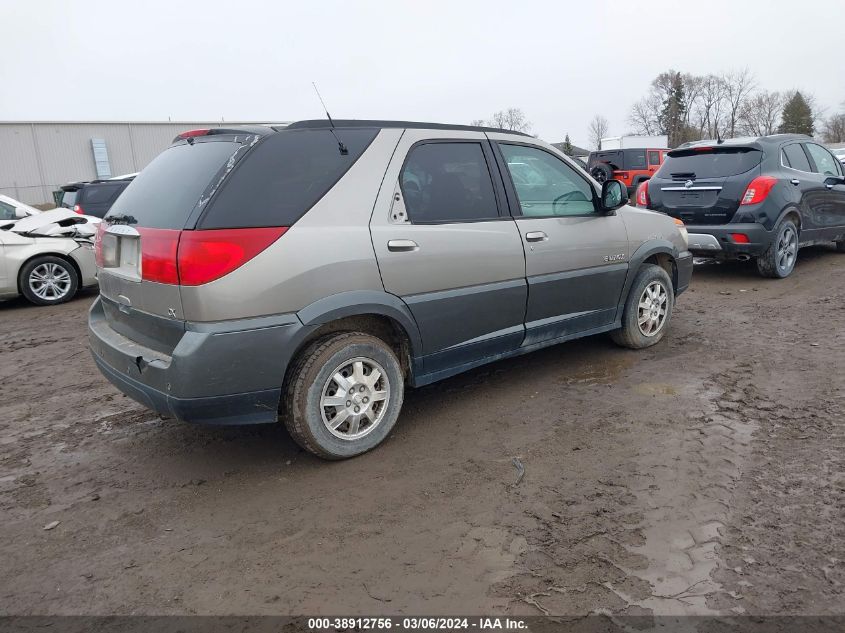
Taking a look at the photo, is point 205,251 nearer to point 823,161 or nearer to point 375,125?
point 375,125

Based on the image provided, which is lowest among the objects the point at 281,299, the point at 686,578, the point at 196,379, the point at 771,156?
the point at 686,578

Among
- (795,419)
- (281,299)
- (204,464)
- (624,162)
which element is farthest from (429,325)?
(624,162)

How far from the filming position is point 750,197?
7645 mm

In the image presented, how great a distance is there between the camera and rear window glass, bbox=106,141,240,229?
3279 mm

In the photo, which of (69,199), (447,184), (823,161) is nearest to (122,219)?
(447,184)

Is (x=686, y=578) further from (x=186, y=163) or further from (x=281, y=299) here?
(x=186, y=163)

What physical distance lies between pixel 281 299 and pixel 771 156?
23.3 feet

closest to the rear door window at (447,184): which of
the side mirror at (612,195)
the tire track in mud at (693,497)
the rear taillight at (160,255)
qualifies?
the side mirror at (612,195)

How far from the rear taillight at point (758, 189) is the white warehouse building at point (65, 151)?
31503 mm

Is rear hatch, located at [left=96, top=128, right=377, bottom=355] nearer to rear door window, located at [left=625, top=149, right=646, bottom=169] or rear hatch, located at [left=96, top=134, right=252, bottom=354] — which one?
rear hatch, located at [left=96, top=134, right=252, bottom=354]

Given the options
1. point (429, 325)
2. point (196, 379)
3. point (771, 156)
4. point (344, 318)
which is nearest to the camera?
point (196, 379)

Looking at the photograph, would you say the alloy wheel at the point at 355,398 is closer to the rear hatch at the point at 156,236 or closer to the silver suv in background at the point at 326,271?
the silver suv in background at the point at 326,271

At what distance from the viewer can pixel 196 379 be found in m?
3.09

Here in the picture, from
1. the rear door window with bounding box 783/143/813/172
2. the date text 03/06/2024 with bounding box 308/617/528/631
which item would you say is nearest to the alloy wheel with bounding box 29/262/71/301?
the date text 03/06/2024 with bounding box 308/617/528/631
